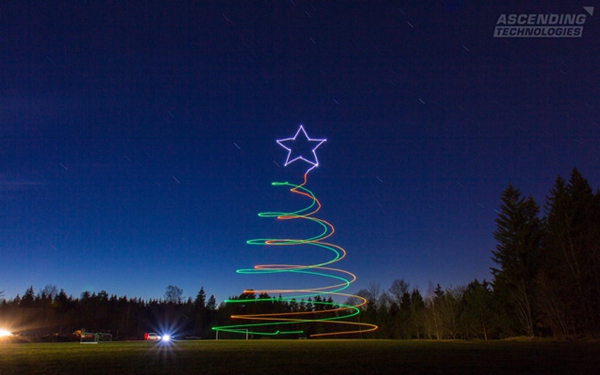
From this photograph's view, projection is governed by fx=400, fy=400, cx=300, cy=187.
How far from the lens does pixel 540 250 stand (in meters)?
42.0

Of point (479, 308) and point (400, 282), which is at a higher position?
point (400, 282)

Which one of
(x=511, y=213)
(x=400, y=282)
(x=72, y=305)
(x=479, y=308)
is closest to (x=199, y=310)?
(x=72, y=305)

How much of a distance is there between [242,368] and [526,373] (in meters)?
7.41

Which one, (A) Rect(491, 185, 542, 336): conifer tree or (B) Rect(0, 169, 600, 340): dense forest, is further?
(A) Rect(491, 185, 542, 336): conifer tree

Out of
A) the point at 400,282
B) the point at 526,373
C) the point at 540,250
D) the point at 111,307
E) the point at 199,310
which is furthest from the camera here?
the point at 111,307

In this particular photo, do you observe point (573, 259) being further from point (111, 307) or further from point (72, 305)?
point (72, 305)

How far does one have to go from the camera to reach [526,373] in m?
10.2

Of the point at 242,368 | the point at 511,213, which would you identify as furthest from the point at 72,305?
the point at 242,368

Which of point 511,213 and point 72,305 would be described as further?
point 72,305

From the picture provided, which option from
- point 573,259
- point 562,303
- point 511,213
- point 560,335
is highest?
point 511,213

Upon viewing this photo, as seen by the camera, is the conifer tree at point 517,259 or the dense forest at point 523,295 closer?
the dense forest at point 523,295

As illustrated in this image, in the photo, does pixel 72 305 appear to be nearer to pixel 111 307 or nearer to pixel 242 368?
pixel 111 307

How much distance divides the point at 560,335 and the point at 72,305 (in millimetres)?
99941

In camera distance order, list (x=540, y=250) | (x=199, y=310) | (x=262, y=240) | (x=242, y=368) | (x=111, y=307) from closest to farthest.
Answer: (x=242, y=368)
(x=262, y=240)
(x=540, y=250)
(x=199, y=310)
(x=111, y=307)
